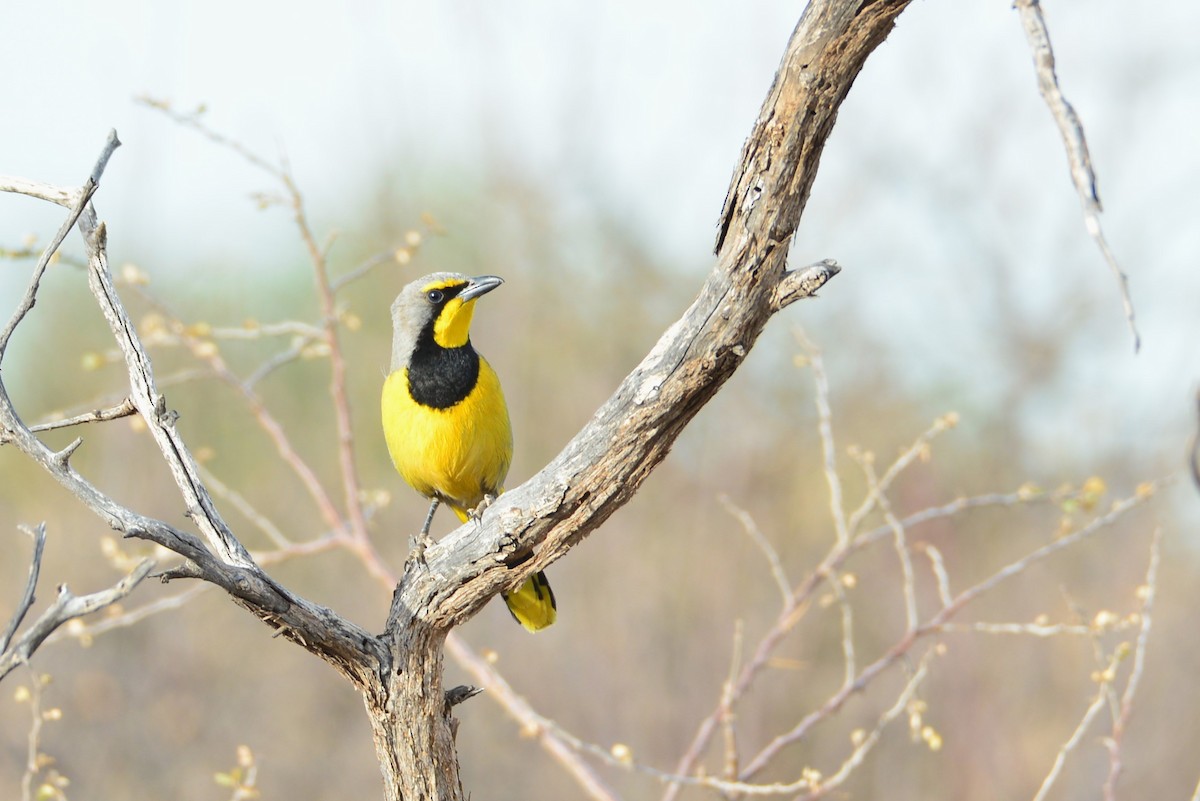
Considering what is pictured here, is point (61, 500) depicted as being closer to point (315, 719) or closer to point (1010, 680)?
point (315, 719)

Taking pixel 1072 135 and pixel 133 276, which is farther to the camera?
pixel 133 276

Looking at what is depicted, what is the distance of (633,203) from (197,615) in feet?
20.1

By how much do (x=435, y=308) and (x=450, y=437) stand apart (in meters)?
0.62

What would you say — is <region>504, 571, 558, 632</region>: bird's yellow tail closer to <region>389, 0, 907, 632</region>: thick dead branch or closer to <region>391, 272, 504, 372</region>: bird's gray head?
<region>391, 272, 504, 372</region>: bird's gray head

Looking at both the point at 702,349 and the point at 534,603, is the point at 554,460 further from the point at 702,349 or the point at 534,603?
the point at 534,603

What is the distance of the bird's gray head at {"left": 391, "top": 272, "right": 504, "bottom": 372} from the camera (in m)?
5.08

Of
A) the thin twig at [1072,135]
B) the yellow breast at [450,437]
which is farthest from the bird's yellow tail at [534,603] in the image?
the thin twig at [1072,135]

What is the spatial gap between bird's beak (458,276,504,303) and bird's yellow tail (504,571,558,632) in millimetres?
1267

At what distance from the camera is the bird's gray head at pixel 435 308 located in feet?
16.7

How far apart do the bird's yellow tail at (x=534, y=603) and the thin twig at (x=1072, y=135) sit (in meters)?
3.35

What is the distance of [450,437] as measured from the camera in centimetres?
491

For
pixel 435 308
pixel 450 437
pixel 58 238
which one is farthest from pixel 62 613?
pixel 435 308

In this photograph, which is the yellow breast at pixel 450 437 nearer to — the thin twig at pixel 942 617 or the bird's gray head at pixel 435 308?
the bird's gray head at pixel 435 308

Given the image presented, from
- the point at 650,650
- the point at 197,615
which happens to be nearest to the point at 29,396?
the point at 197,615
